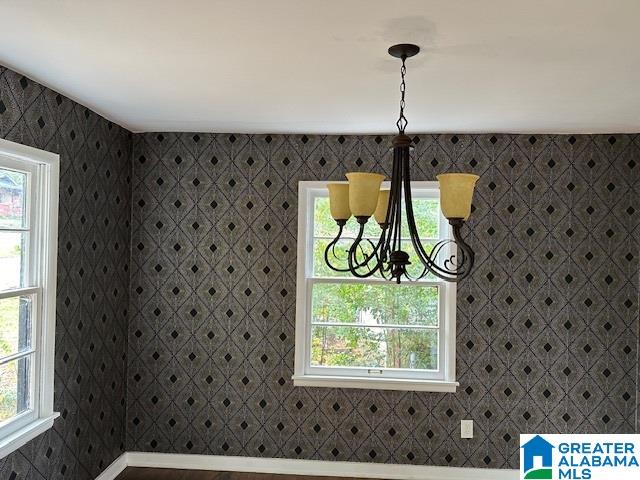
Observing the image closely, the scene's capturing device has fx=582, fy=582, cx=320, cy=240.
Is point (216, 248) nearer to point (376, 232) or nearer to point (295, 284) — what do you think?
point (295, 284)

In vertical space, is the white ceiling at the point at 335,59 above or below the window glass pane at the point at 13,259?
above

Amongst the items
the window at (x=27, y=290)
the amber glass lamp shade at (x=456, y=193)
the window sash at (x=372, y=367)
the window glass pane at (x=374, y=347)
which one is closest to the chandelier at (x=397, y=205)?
the amber glass lamp shade at (x=456, y=193)

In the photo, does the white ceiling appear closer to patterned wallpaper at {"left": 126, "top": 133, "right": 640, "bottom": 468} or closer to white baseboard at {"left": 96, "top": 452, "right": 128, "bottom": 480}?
patterned wallpaper at {"left": 126, "top": 133, "right": 640, "bottom": 468}

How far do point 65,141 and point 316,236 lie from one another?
1.76 meters

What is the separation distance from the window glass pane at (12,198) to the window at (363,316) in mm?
1784

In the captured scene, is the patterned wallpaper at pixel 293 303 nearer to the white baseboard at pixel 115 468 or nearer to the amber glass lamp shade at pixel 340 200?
the white baseboard at pixel 115 468

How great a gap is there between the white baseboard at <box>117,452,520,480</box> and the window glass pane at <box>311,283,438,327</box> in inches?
39.1

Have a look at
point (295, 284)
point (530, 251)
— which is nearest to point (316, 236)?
point (295, 284)

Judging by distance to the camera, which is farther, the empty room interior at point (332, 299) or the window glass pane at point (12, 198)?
the empty room interior at point (332, 299)

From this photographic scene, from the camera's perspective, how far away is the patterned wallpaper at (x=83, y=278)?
9.62 feet

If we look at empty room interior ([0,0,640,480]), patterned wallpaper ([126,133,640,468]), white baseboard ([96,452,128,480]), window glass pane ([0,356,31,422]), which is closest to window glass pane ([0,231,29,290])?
empty room interior ([0,0,640,480])

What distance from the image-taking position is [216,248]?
4.18 metres

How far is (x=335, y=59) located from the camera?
2.51 m

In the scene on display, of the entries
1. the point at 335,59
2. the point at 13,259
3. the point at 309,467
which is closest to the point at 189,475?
the point at 309,467
